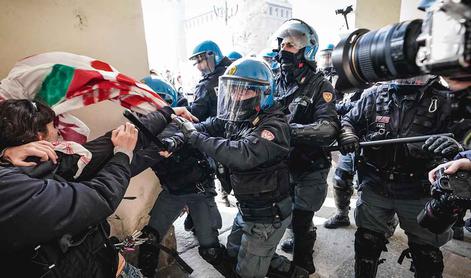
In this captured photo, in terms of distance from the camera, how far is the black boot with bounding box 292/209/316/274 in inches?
95.2

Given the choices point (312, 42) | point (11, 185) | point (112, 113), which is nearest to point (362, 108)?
point (312, 42)

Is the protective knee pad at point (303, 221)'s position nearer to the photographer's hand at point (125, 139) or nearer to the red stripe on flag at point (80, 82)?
the photographer's hand at point (125, 139)

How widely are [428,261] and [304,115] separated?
4.74 feet

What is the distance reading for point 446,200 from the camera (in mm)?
1509

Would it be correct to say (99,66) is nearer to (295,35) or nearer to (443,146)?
(295,35)

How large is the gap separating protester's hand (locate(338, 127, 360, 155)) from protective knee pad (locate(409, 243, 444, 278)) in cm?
83

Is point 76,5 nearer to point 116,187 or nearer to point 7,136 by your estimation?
point 7,136

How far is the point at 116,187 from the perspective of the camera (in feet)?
4.04

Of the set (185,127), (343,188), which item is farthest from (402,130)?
(185,127)

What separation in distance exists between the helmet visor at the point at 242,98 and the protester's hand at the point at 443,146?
1.16 meters

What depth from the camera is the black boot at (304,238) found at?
242cm

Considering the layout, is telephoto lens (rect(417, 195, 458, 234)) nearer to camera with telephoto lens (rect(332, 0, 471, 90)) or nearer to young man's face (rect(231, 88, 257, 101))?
camera with telephoto lens (rect(332, 0, 471, 90))

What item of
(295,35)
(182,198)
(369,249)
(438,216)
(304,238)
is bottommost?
(304,238)

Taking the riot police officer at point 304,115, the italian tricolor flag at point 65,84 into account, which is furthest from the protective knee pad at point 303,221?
the italian tricolor flag at point 65,84
